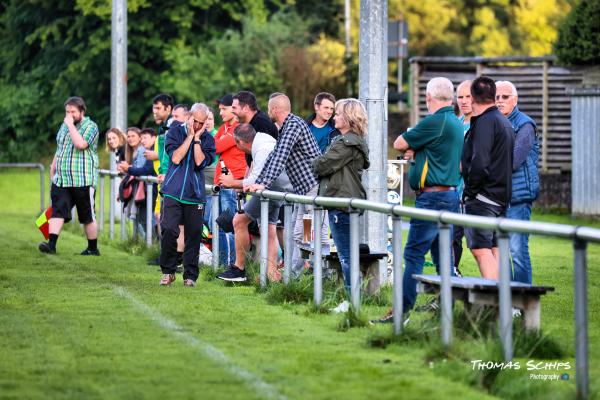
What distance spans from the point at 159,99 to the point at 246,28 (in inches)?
1217

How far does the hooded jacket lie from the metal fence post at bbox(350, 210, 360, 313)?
4.35 feet

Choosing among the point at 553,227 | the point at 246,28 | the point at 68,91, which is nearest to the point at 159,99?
the point at 553,227

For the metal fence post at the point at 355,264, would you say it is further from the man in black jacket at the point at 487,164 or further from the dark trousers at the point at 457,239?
the dark trousers at the point at 457,239

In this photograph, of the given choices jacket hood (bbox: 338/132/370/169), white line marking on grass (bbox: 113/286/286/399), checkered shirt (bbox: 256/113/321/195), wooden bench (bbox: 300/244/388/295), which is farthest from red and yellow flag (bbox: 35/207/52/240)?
jacket hood (bbox: 338/132/370/169)

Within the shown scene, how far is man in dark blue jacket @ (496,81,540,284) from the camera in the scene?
12680mm

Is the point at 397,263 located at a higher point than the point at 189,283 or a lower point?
higher

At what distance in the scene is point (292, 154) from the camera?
14500 mm

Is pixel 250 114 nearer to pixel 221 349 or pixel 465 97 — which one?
pixel 465 97

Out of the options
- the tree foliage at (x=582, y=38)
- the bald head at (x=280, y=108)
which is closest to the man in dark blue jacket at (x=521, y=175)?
the bald head at (x=280, y=108)

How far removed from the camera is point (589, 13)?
113ft

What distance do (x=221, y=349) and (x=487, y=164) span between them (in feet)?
8.95

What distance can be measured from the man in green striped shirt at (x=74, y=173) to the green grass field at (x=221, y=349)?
4.06m

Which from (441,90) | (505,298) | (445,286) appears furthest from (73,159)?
(505,298)

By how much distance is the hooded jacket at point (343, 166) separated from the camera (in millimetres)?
12898
